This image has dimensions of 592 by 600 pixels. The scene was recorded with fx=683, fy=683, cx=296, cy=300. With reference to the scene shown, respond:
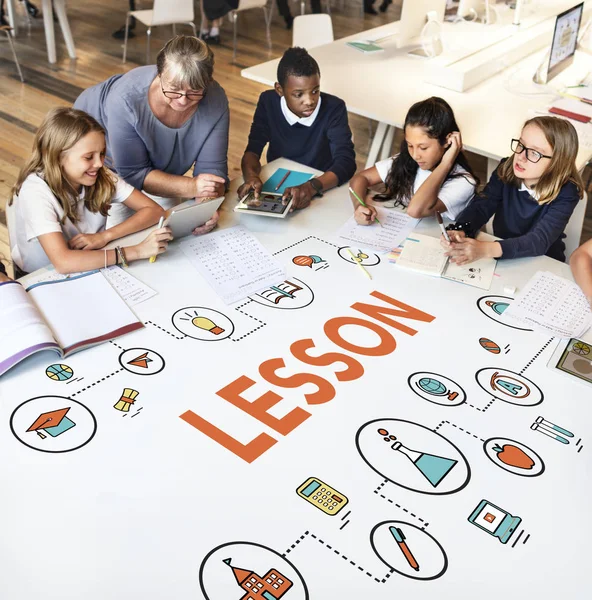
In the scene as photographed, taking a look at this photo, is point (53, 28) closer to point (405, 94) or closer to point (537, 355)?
point (405, 94)

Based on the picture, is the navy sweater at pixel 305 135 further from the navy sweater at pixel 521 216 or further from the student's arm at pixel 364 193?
the navy sweater at pixel 521 216

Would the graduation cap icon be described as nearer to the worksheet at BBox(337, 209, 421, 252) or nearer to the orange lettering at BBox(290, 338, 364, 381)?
the orange lettering at BBox(290, 338, 364, 381)

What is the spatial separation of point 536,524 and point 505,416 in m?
0.30

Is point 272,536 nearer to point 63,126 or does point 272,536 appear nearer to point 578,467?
point 578,467

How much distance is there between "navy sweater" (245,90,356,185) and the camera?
276 cm

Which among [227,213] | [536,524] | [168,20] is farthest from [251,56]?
[536,524]

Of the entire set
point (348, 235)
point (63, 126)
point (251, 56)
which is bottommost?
point (251, 56)

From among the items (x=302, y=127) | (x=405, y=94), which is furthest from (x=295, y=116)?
(x=405, y=94)

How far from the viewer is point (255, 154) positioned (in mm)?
2711

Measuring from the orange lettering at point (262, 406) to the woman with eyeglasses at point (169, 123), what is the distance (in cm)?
74

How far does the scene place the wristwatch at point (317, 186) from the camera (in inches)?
94.4

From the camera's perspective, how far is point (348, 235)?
7.20ft

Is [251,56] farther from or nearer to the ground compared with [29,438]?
nearer to the ground

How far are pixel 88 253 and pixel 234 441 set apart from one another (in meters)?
0.79
